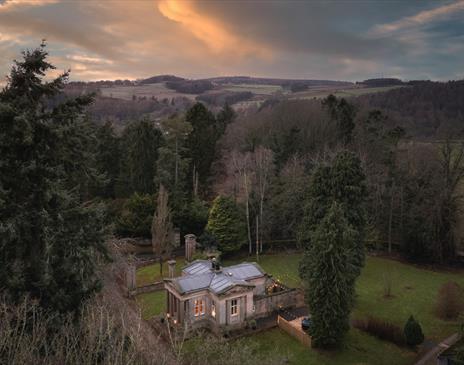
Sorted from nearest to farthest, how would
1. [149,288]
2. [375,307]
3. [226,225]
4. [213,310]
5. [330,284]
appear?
[330,284], [213,310], [375,307], [149,288], [226,225]

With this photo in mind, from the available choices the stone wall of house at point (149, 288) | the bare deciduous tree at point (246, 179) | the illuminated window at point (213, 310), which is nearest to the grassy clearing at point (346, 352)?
the illuminated window at point (213, 310)

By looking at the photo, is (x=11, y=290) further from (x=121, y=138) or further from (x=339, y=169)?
(x=121, y=138)

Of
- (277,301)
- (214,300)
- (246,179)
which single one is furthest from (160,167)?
(214,300)

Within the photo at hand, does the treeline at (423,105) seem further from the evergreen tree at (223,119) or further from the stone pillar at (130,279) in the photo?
the stone pillar at (130,279)

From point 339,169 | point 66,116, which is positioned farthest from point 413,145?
point 66,116

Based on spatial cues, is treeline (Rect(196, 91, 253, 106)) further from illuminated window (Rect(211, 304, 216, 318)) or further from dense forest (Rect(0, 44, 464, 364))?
illuminated window (Rect(211, 304, 216, 318))

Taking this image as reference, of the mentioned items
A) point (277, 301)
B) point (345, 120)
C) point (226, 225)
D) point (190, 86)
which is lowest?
point (277, 301)

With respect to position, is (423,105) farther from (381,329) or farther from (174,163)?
(381,329)
